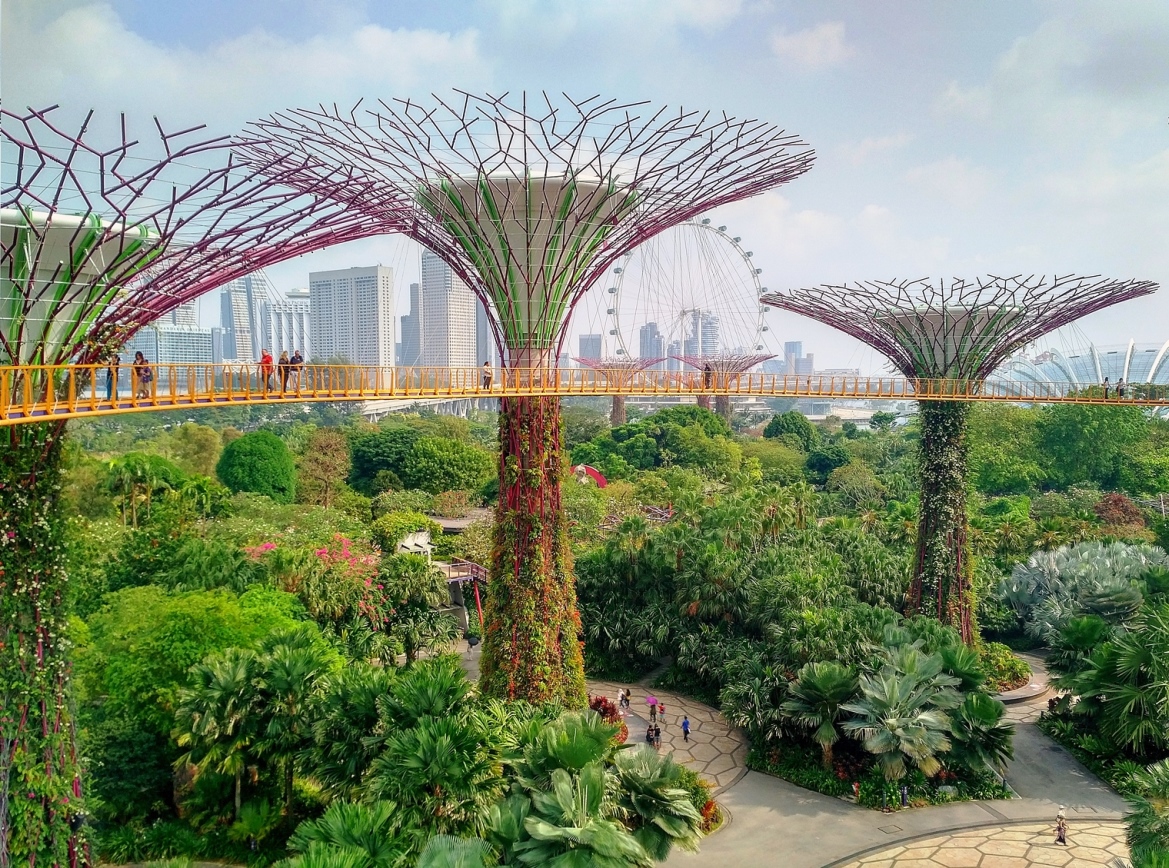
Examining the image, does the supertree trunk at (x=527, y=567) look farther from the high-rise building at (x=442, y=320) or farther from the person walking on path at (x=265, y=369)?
the high-rise building at (x=442, y=320)

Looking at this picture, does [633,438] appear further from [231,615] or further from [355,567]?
[231,615]

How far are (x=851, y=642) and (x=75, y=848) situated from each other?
14.6 m

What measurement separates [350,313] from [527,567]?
4760 centimetres

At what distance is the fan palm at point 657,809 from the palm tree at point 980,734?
836 centimetres

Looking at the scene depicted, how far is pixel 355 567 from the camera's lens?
77.3 ft

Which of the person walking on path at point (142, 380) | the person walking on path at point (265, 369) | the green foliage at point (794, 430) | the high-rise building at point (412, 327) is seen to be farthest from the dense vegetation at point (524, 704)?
the high-rise building at point (412, 327)

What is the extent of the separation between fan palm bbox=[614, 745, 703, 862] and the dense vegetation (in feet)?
0.14

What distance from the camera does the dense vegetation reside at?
11484 millimetres

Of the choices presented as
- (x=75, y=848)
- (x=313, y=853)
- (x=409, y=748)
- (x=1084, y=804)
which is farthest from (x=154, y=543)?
(x=1084, y=804)

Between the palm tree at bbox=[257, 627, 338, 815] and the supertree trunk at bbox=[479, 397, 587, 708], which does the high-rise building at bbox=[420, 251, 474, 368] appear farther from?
the palm tree at bbox=[257, 627, 338, 815]

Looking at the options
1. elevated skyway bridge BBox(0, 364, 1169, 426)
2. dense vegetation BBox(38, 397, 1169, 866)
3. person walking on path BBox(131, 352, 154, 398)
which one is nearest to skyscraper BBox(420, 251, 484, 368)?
dense vegetation BBox(38, 397, 1169, 866)

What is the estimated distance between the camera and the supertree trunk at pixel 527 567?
17.7m

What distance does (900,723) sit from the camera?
16.7 meters

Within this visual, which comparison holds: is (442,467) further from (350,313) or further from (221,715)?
(221,715)
